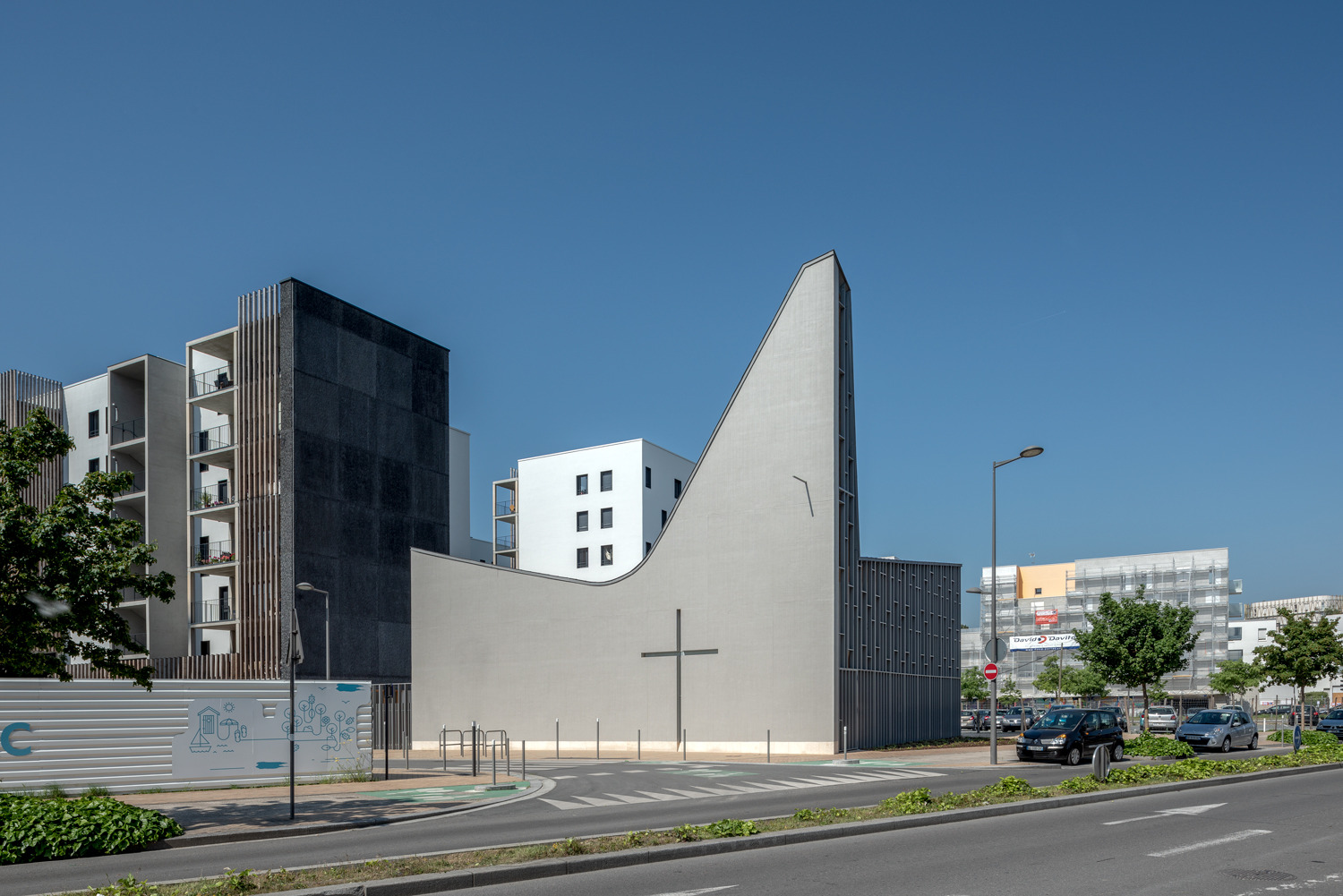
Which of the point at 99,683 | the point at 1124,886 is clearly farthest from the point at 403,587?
the point at 1124,886

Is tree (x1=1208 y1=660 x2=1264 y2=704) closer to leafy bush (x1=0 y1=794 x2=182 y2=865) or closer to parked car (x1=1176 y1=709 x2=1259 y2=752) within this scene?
parked car (x1=1176 y1=709 x2=1259 y2=752)

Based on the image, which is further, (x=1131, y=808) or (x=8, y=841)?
(x=1131, y=808)

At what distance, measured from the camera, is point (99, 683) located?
22188mm

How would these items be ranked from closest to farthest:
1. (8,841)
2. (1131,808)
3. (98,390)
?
(8,841) < (1131,808) < (98,390)

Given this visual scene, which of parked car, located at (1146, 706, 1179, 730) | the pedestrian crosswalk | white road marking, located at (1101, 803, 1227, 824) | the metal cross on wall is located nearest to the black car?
the pedestrian crosswalk

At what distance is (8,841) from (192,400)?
1848 inches

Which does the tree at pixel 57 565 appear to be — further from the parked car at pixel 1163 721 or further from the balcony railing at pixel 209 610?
the parked car at pixel 1163 721

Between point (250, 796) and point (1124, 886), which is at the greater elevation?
point (1124, 886)

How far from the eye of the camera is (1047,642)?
99.4 m

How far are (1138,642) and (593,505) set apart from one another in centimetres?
3964

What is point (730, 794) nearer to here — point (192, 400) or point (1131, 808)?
point (1131, 808)

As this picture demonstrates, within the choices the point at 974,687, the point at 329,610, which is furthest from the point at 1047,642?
the point at 329,610

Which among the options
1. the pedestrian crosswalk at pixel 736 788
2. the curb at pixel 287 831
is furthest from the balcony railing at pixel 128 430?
the curb at pixel 287 831

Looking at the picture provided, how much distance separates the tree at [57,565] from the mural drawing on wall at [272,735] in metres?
5.60
